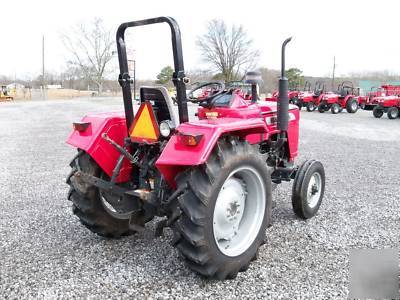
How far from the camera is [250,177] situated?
3098mm

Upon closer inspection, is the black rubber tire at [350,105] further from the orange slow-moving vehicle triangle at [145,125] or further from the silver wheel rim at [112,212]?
the orange slow-moving vehicle triangle at [145,125]

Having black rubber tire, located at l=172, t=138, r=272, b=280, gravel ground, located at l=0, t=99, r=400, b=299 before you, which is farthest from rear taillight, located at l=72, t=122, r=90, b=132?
black rubber tire, located at l=172, t=138, r=272, b=280

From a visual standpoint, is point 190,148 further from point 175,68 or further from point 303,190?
point 303,190

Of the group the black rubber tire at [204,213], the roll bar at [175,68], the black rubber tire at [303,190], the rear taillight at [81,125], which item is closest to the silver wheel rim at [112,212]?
the rear taillight at [81,125]

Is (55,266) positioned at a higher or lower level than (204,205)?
lower

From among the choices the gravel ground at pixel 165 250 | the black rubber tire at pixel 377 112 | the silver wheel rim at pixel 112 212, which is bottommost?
the gravel ground at pixel 165 250

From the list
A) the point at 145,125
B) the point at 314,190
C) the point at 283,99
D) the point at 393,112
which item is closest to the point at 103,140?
the point at 145,125

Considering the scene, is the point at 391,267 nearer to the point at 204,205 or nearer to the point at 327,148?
the point at 204,205

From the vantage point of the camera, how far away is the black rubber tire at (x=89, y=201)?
3289 millimetres

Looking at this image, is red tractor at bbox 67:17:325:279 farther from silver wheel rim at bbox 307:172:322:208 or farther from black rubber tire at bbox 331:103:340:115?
black rubber tire at bbox 331:103:340:115

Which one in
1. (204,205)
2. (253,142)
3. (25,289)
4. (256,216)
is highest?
(253,142)

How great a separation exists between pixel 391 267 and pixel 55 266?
264 centimetres

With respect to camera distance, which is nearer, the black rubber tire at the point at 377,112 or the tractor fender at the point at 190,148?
the tractor fender at the point at 190,148

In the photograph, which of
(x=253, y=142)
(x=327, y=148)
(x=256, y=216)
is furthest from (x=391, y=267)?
(x=327, y=148)
